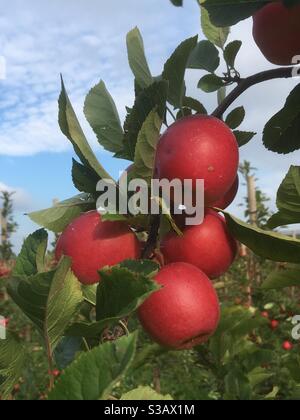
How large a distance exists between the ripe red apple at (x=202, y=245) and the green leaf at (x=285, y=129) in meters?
0.18

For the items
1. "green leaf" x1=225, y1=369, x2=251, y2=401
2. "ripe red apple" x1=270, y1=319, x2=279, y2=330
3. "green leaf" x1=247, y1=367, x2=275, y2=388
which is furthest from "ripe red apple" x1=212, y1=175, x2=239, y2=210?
"ripe red apple" x1=270, y1=319, x2=279, y2=330

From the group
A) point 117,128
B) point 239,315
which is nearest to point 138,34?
point 117,128

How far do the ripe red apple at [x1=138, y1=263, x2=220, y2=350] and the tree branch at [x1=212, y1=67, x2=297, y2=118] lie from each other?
22 cm

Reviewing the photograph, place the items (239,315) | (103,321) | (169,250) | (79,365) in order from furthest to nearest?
(239,315) < (169,250) < (103,321) < (79,365)

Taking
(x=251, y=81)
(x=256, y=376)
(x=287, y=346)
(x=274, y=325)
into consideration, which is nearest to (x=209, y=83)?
(x=251, y=81)

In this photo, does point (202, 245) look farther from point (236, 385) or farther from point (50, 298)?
point (236, 385)

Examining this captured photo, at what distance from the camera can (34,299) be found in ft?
1.96

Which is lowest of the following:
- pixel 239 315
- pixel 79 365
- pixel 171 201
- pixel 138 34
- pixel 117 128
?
pixel 239 315

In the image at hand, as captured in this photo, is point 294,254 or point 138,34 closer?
point 294,254

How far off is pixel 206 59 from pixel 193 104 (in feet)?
0.48

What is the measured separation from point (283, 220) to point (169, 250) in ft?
0.65

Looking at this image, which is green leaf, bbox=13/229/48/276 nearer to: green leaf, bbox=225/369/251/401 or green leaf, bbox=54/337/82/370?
green leaf, bbox=54/337/82/370
